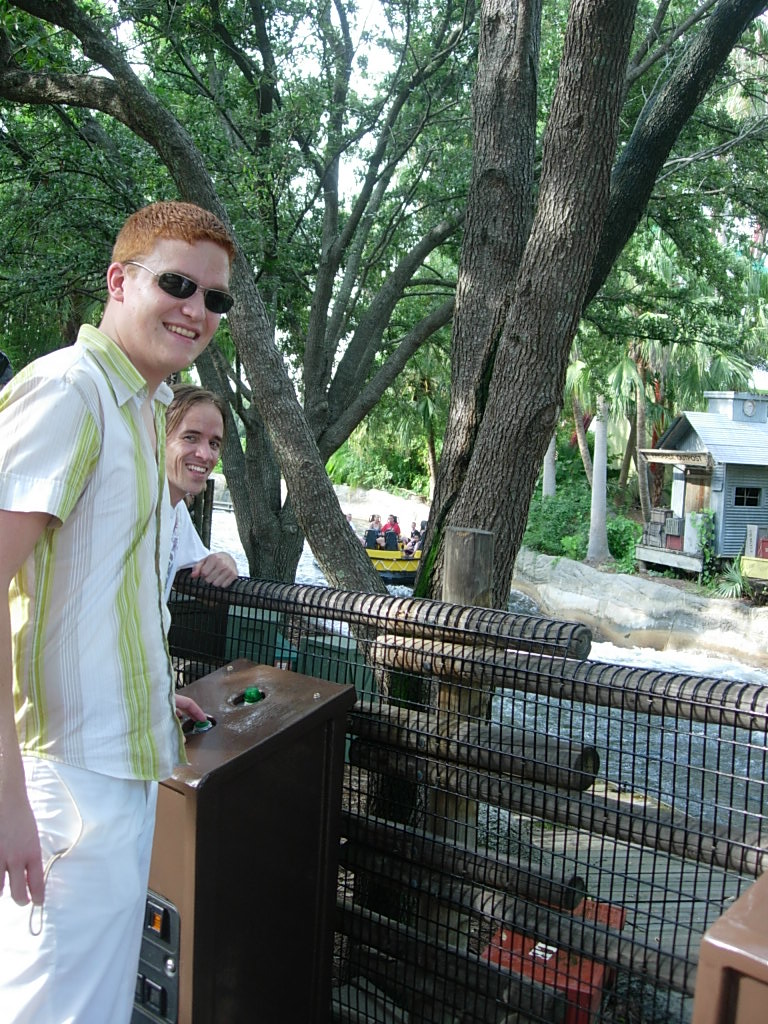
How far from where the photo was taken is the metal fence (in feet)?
6.57

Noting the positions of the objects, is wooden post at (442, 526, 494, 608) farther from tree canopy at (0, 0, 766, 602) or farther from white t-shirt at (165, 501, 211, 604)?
tree canopy at (0, 0, 766, 602)

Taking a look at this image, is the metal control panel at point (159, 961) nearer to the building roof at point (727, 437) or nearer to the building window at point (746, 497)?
the building roof at point (727, 437)

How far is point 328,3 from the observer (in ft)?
28.7

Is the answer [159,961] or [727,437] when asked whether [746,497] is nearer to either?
[727,437]

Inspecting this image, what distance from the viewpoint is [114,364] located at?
5.63 feet

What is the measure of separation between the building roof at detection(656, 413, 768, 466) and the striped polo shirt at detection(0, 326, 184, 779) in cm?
2357

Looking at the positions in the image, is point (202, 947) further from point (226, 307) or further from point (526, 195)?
point (526, 195)

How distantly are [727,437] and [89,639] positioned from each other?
81.1 feet


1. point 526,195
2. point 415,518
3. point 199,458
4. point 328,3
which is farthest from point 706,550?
point 199,458

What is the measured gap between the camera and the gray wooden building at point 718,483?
930 inches

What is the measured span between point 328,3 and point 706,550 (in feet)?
59.1

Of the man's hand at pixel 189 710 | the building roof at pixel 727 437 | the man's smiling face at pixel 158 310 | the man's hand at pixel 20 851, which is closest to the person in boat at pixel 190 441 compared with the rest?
the man's hand at pixel 189 710

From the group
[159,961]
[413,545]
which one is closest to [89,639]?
[159,961]

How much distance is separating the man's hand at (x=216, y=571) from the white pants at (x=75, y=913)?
3.88ft
